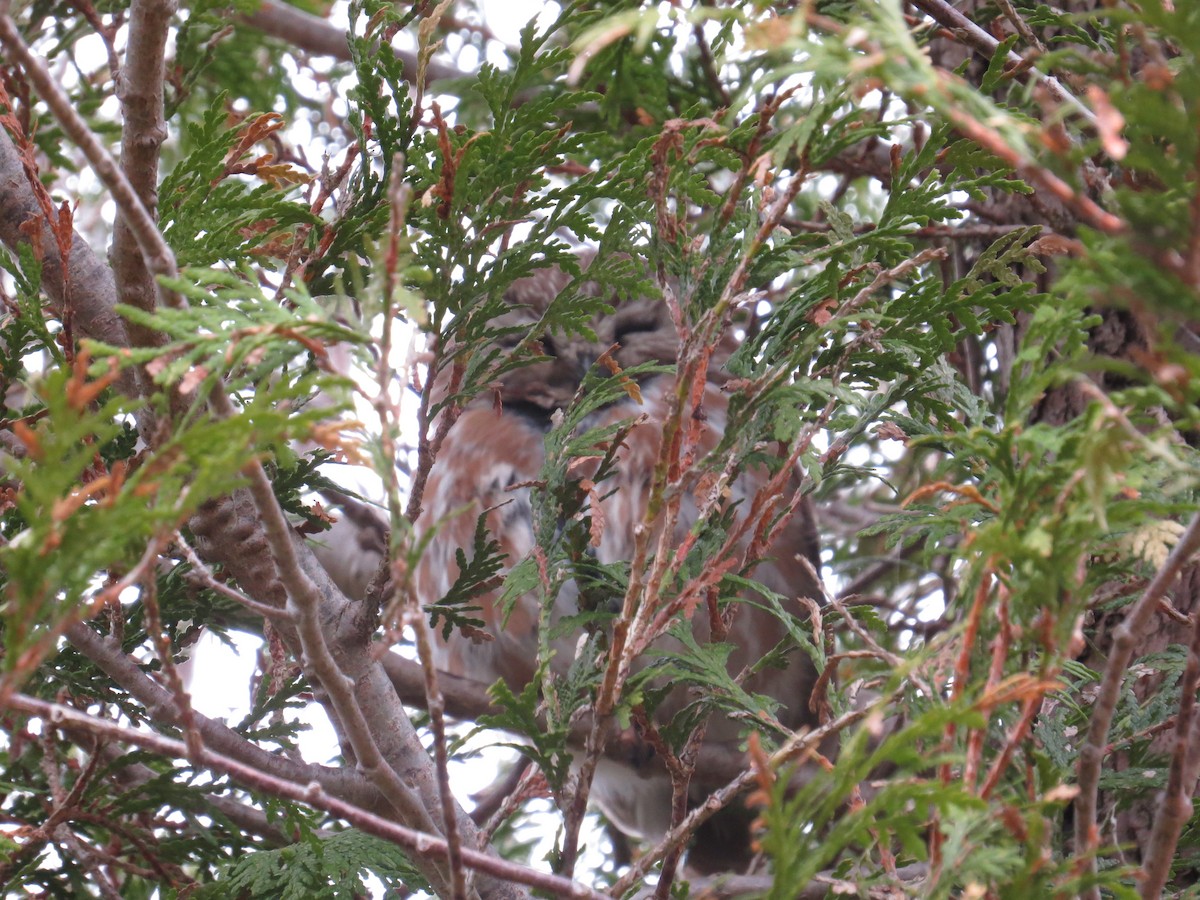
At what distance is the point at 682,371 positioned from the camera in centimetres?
148

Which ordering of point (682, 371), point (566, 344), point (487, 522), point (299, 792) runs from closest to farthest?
point (299, 792)
point (682, 371)
point (487, 522)
point (566, 344)

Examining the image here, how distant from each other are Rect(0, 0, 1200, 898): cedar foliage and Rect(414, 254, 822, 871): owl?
1.89 ft

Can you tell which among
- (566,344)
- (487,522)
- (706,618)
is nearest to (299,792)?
(487,522)

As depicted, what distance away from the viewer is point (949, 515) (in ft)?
4.71

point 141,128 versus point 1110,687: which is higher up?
point 141,128

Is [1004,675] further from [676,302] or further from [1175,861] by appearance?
[1175,861]

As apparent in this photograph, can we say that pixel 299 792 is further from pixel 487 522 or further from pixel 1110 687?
pixel 487 522

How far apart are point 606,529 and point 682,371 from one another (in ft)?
6.00

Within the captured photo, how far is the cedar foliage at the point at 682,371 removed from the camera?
1104 millimetres

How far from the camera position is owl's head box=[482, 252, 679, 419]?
3.61 metres

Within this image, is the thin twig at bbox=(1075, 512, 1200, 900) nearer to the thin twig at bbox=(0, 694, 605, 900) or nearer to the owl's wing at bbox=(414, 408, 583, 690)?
the thin twig at bbox=(0, 694, 605, 900)

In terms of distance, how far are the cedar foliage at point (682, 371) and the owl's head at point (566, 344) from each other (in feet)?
2.88

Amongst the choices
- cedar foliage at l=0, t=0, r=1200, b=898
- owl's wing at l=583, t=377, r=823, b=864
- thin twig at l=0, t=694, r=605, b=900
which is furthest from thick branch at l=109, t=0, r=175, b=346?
owl's wing at l=583, t=377, r=823, b=864

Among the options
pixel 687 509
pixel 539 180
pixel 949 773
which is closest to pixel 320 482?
pixel 539 180
